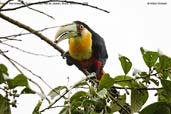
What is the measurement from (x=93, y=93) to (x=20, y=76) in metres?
0.14

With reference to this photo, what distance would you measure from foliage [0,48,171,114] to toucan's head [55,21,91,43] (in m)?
0.56

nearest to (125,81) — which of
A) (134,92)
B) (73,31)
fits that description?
(134,92)

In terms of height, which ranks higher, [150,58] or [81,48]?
[150,58]

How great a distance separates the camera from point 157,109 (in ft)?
2.33

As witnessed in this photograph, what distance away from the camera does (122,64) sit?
2.75ft

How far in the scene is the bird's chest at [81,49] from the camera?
1858 mm

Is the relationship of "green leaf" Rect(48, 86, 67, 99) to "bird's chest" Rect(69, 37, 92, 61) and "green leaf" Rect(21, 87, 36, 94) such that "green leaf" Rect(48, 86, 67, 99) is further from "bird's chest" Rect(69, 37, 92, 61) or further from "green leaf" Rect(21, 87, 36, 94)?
"bird's chest" Rect(69, 37, 92, 61)

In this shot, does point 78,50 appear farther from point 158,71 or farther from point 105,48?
point 158,71

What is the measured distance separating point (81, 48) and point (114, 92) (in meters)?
1.03

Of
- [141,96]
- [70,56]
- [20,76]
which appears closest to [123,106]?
[141,96]

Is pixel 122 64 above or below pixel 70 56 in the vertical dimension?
above

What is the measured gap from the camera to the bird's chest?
186 centimetres

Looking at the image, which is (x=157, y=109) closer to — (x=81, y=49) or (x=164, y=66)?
(x=164, y=66)

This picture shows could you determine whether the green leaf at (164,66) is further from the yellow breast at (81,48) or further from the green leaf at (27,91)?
the yellow breast at (81,48)
